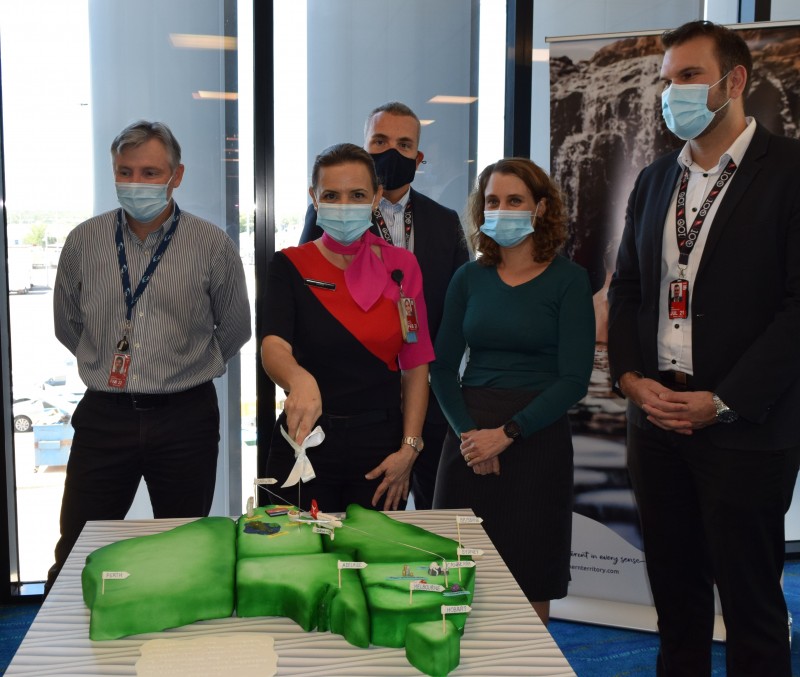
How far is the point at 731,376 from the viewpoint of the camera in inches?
74.0

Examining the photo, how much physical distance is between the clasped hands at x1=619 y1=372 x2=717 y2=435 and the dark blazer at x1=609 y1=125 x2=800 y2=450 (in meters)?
0.05

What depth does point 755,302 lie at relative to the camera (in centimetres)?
191

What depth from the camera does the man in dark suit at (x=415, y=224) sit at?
258cm

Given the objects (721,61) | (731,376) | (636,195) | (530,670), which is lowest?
(530,670)

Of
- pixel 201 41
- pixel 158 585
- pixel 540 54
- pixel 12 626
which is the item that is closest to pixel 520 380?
pixel 158 585

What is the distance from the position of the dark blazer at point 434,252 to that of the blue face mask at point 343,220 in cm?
43

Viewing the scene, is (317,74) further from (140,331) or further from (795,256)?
(795,256)

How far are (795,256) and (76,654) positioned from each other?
1707mm

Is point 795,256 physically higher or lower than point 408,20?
lower

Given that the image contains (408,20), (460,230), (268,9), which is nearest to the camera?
(460,230)

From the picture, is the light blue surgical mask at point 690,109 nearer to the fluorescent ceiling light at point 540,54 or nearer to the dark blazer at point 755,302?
the dark blazer at point 755,302

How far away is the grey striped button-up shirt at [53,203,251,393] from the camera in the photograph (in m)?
2.38

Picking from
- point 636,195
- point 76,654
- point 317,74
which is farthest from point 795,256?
point 317,74

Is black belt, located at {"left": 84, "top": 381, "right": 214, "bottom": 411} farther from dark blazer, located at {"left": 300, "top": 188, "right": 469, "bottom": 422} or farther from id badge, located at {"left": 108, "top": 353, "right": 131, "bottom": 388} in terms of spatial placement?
dark blazer, located at {"left": 300, "top": 188, "right": 469, "bottom": 422}
